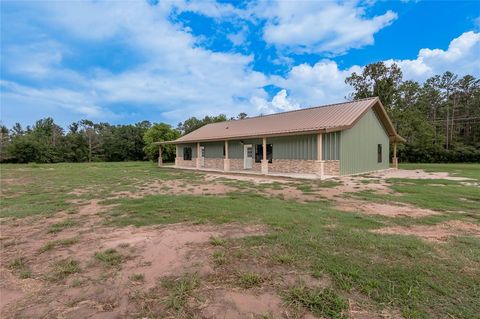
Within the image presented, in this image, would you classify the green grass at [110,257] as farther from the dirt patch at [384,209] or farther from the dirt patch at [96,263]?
the dirt patch at [384,209]

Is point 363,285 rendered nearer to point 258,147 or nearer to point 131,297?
point 131,297

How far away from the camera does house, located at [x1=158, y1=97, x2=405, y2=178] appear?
13445mm

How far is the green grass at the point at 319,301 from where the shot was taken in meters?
2.10

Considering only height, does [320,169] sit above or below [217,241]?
above

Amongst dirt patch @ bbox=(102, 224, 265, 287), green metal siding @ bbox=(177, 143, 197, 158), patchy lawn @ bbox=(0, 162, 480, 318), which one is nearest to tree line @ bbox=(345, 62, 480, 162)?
green metal siding @ bbox=(177, 143, 197, 158)

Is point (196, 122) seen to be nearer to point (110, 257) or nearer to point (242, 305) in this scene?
point (110, 257)

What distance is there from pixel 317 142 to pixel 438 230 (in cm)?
978

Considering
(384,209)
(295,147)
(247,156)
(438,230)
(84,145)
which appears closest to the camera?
(438,230)

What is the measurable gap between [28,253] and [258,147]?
48.2ft

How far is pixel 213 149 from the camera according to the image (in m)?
20.9

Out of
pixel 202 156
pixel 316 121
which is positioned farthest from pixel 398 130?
pixel 202 156

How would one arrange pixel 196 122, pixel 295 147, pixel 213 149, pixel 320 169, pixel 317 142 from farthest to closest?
pixel 196 122
pixel 213 149
pixel 295 147
pixel 317 142
pixel 320 169

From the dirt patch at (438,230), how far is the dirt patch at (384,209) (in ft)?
2.39

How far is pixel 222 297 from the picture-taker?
2.34 meters
